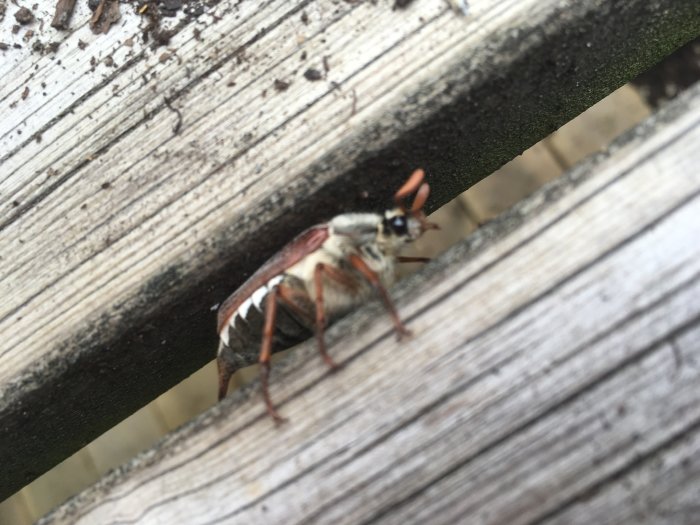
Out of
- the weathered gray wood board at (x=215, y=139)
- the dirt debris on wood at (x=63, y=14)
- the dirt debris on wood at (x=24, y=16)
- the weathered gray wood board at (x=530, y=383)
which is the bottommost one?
the weathered gray wood board at (x=530, y=383)

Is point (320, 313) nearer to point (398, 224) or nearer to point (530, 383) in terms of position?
point (398, 224)

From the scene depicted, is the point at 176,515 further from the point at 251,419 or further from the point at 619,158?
the point at 619,158

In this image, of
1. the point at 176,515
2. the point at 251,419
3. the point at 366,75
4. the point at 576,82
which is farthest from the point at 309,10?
the point at 176,515

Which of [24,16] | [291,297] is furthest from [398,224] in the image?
[24,16]

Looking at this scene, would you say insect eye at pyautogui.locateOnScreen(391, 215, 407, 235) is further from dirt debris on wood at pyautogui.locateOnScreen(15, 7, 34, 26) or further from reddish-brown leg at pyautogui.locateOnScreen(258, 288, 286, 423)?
dirt debris on wood at pyautogui.locateOnScreen(15, 7, 34, 26)

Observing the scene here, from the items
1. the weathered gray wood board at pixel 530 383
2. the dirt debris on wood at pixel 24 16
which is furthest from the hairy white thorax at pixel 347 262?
the dirt debris on wood at pixel 24 16

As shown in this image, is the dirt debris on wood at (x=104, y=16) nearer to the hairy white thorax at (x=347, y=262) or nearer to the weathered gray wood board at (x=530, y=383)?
the hairy white thorax at (x=347, y=262)

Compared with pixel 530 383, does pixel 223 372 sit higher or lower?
higher
